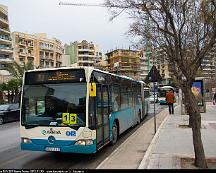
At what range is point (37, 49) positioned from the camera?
99750 mm

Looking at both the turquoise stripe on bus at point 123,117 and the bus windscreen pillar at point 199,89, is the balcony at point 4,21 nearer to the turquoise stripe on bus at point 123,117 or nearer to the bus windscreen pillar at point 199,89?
the bus windscreen pillar at point 199,89

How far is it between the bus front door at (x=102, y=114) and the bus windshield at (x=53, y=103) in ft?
2.84

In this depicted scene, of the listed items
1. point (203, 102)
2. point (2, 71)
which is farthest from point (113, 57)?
point (203, 102)

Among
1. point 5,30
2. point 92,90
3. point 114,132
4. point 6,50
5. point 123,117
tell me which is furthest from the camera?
point 5,30

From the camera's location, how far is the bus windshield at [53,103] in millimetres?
9703

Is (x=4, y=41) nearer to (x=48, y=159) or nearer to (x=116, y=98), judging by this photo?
(x=116, y=98)

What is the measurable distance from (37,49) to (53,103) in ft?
304

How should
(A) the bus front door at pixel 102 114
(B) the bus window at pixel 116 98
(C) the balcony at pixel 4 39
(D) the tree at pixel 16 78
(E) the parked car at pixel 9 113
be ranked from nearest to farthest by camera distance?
(A) the bus front door at pixel 102 114 → (B) the bus window at pixel 116 98 → (E) the parked car at pixel 9 113 → (D) the tree at pixel 16 78 → (C) the balcony at pixel 4 39

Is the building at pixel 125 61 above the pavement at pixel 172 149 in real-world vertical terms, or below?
above

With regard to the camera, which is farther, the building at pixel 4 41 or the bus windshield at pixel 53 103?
the building at pixel 4 41

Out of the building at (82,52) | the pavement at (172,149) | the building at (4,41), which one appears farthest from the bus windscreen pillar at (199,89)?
the building at (82,52)

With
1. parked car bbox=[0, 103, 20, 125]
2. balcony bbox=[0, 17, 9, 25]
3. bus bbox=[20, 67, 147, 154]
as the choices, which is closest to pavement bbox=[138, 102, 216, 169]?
bus bbox=[20, 67, 147, 154]

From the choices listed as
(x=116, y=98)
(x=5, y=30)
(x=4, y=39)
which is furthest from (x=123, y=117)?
(x=5, y=30)

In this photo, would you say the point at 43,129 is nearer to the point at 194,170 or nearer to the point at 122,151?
the point at 122,151
